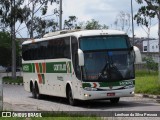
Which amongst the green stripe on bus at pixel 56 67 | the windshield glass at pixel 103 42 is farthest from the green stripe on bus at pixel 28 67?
the windshield glass at pixel 103 42

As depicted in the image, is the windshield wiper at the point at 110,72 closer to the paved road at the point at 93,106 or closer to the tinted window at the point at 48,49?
the paved road at the point at 93,106

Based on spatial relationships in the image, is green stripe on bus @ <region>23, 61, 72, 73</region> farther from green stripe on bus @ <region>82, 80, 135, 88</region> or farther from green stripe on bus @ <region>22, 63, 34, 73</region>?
green stripe on bus @ <region>82, 80, 135, 88</region>

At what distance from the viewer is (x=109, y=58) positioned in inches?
749

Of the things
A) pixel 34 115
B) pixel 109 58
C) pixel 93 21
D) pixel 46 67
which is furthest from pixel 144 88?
pixel 93 21

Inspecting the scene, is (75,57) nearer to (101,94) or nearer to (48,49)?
(101,94)

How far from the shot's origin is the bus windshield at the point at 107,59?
18812mm

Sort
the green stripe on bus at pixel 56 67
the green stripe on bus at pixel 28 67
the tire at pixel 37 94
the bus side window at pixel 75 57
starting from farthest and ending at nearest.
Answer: the green stripe on bus at pixel 28 67, the tire at pixel 37 94, the green stripe on bus at pixel 56 67, the bus side window at pixel 75 57

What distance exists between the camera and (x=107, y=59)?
19.0 metres

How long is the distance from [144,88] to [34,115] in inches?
Answer: 565

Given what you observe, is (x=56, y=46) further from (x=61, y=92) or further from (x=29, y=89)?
(x=29, y=89)

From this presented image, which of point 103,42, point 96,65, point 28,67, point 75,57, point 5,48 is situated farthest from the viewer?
point 5,48

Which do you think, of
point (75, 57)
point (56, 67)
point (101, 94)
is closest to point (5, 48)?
point (56, 67)

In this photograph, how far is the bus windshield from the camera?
18.8m

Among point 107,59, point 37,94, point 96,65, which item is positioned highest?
point 107,59
